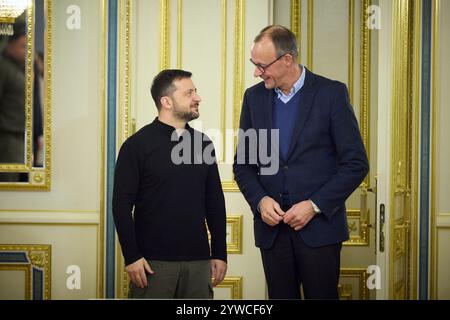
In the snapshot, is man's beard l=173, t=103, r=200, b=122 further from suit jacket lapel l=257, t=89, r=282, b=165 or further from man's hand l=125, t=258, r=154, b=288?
man's hand l=125, t=258, r=154, b=288

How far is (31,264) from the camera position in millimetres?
2240

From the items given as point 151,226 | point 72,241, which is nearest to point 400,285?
point 151,226

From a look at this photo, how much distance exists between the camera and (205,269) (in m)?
2.07

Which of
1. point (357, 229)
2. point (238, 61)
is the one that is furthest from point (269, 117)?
point (357, 229)

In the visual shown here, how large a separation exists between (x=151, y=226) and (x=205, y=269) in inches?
8.2

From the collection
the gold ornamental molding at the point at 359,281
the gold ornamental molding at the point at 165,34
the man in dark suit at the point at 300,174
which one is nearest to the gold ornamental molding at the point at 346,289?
the gold ornamental molding at the point at 359,281

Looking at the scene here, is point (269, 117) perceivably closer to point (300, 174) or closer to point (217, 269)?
point (300, 174)

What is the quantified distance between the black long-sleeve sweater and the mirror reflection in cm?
32

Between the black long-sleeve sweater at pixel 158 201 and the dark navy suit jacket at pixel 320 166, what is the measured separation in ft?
0.58

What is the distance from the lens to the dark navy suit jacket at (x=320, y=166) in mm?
1921

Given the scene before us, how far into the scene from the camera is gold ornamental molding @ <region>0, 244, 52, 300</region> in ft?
7.33

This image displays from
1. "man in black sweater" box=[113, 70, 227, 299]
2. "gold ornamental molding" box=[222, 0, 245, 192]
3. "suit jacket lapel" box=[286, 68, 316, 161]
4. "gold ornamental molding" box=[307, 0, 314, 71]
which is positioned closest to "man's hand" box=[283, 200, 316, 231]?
"suit jacket lapel" box=[286, 68, 316, 161]

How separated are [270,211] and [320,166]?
0.63ft
